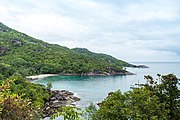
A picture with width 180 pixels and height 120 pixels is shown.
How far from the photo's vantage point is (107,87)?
8369 centimetres

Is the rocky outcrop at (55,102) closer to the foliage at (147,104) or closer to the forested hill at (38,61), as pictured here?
the foliage at (147,104)

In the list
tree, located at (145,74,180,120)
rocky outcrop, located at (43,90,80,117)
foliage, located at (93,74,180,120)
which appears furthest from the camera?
rocky outcrop, located at (43,90,80,117)

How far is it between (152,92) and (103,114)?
4.22 meters

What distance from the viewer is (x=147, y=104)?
54.2 ft

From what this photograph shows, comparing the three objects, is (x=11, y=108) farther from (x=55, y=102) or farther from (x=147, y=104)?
(x=55, y=102)

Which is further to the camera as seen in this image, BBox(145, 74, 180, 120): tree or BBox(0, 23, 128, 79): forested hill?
BBox(0, 23, 128, 79): forested hill

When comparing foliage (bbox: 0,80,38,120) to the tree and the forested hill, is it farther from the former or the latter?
the forested hill

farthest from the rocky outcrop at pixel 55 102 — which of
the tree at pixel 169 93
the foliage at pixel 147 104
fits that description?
the tree at pixel 169 93

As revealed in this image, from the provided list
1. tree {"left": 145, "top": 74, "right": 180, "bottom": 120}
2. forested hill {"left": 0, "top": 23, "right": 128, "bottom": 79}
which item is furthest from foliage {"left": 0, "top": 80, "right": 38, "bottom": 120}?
forested hill {"left": 0, "top": 23, "right": 128, "bottom": 79}

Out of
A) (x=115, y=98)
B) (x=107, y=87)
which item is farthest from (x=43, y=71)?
(x=115, y=98)

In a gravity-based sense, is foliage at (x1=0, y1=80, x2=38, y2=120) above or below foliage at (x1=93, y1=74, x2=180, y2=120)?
above

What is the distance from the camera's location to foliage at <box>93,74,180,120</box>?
16.4 meters

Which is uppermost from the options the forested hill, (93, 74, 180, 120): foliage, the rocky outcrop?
the forested hill

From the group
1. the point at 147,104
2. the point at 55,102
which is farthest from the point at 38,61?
the point at 147,104
